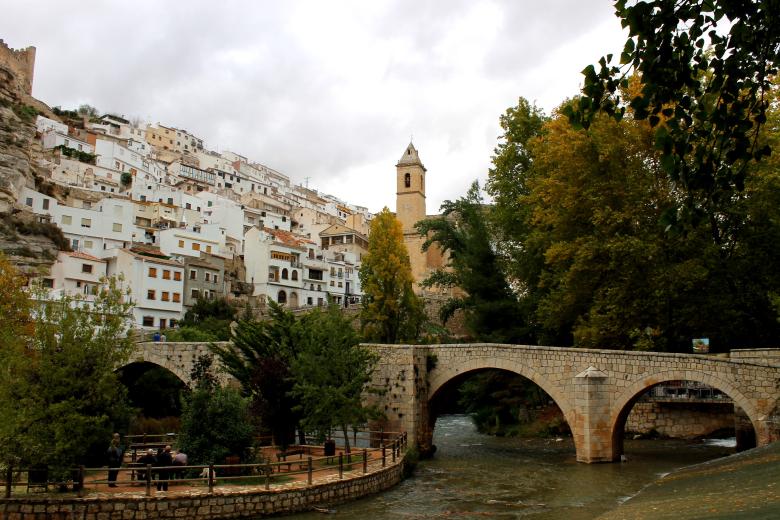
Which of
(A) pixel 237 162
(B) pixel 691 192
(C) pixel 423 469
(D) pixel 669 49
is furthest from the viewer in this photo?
(A) pixel 237 162

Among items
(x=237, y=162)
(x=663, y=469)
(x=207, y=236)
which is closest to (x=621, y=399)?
(x=663, y=469)

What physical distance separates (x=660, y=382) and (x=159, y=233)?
40.4 m

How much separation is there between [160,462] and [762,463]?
1201cm

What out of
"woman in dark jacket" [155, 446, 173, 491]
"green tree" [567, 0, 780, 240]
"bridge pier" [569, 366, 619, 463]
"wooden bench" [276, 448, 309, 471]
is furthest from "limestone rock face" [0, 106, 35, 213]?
"green tree" [567, 0, 780, 240]

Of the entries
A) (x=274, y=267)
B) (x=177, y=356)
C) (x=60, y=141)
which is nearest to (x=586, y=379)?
(x=177, y=356)

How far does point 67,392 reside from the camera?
44.6ft

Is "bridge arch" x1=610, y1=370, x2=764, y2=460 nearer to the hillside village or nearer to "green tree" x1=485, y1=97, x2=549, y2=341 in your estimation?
"green tree" x1=485, y1=97, x2=549, y2=341

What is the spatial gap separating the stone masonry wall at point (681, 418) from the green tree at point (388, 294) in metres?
11.0

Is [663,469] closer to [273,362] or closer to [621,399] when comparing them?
[621,399]

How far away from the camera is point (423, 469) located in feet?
65.7

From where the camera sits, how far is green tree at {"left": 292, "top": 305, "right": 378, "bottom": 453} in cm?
1739

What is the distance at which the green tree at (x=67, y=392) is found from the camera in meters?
13.1

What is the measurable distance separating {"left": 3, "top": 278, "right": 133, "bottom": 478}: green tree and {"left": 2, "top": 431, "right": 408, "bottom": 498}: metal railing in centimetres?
44

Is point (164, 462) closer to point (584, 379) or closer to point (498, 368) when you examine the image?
point (498, 368)
